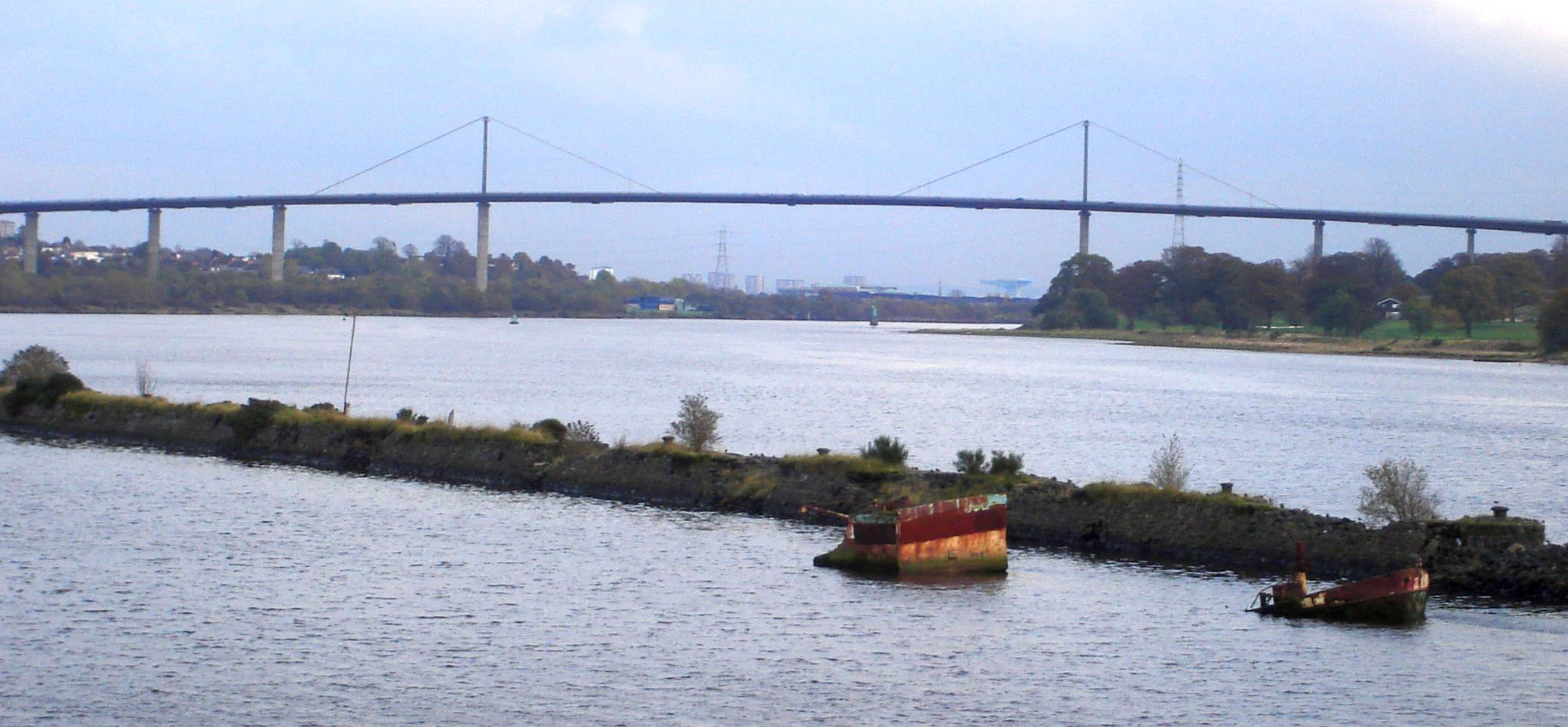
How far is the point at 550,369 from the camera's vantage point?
60.7 meters

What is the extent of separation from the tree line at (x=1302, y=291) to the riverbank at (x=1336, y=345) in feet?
3.21

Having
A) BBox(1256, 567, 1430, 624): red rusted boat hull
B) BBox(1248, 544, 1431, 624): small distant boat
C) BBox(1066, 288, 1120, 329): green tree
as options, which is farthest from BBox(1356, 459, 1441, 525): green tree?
BBox(1066, 288, 1120, 329): green tree

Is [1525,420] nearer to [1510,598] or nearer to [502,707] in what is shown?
[1510,598]

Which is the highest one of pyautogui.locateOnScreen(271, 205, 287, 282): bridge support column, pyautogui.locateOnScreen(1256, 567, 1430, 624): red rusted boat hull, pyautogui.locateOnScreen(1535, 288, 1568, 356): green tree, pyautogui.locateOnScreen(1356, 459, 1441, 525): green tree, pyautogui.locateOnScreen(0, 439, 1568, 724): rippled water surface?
pyautogui.locateOnScreen(271, 205, 287, 282): bridge support column

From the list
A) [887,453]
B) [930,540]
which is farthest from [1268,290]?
[930,540]

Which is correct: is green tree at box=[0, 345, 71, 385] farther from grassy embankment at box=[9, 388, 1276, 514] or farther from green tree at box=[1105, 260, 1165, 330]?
green tree at box=[1105, 260, 1165, 330]

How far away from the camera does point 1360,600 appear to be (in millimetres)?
14930

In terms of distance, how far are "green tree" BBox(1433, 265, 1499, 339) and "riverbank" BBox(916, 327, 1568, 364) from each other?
5.24 ft

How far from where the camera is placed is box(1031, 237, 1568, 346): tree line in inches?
3538

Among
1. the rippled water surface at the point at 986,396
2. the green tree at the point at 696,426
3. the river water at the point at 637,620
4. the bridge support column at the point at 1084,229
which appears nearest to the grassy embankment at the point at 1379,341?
the rippled water surface at the point at 986,396

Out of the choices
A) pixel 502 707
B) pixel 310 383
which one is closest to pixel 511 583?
pixel 502 707

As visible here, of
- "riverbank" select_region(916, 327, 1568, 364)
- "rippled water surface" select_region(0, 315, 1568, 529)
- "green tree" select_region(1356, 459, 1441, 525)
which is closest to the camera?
"green tree" select_region(1356, 459, 1441, 525)

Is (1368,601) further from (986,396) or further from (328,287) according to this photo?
(328,287)

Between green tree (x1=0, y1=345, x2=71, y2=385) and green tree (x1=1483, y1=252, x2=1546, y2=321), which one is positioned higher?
green tree (x1=1483, y1=252, x2=1546, y2=321)
